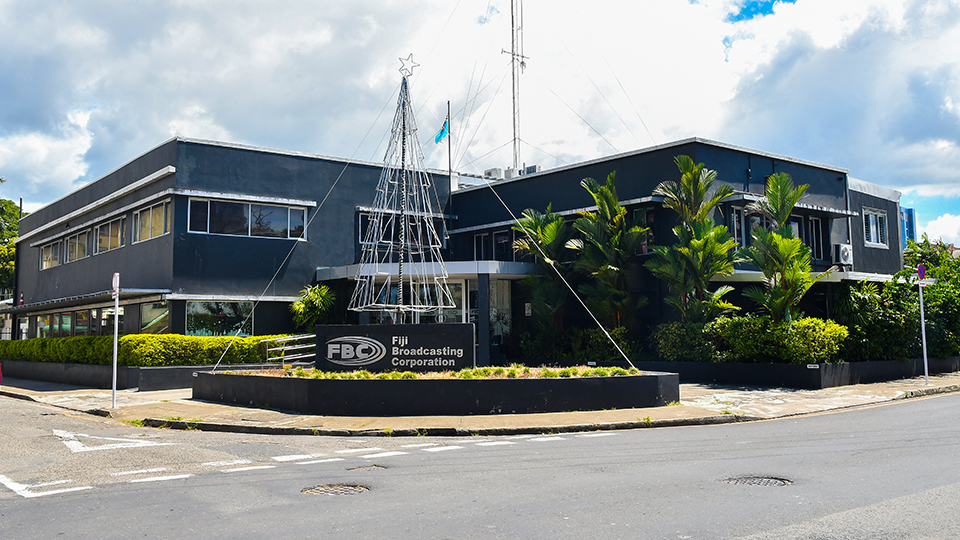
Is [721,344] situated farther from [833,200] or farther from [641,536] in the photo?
→ [641,536]

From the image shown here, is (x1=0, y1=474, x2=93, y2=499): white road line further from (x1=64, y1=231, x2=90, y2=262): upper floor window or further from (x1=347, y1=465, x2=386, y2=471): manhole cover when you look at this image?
(x1=64, y1=231, x2=90, y2=262): upper floor window

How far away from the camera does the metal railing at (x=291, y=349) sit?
75.2ft

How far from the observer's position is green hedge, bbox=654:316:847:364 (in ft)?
61.1

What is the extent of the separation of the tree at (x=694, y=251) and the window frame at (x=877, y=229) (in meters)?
11.4

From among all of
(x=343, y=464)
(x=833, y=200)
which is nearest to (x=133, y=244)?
(x=343, y=464)

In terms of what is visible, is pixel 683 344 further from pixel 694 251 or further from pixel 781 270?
pixel 781 270

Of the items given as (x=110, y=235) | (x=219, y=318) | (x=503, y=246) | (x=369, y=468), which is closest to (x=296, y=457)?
(x=369, y=468)

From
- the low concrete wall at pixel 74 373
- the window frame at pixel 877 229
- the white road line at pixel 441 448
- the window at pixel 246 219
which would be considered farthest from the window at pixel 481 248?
the white road line at pixel 441 448

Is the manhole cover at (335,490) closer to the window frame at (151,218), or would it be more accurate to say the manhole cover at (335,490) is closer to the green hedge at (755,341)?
the green hedge at (755,341)

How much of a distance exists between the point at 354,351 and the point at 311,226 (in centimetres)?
1189

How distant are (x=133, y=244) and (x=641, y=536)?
2522 cm

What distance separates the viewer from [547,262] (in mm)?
23125

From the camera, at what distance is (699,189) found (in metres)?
21.0

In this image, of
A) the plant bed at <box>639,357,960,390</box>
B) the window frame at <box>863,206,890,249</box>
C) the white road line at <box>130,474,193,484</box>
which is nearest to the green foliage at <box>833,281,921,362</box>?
the plant bed at <box>639,357,960,390</box>
